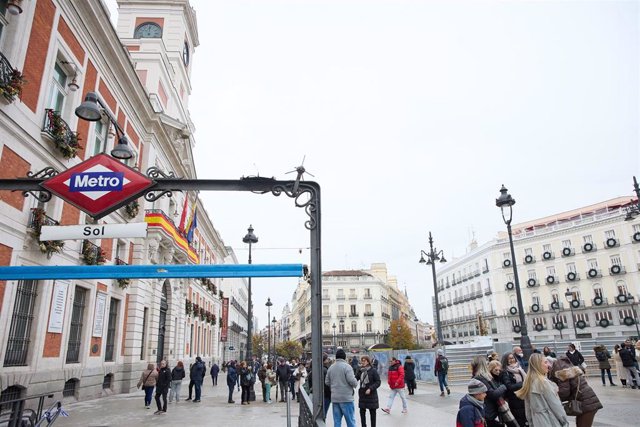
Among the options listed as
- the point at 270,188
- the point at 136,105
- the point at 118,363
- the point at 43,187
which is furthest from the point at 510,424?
the point at 136,105

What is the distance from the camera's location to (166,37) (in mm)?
A: 29844

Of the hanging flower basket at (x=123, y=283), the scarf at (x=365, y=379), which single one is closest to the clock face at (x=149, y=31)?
the hanging flower basket at (x=123, y=283)

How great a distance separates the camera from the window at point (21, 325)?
36.0 ft

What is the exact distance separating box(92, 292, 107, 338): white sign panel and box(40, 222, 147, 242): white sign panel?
1164 centimetres

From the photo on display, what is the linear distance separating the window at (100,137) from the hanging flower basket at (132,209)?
2.58 meters

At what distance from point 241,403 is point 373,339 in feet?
239

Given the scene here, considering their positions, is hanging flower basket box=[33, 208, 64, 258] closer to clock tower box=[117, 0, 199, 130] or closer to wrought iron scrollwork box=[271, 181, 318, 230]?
wrought iron scrollwork box=[271, 181, 318, 230]

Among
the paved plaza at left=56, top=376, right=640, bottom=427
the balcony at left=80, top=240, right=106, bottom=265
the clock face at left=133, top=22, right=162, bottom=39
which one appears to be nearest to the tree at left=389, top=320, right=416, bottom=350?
the paved plaza at left=56, top=376, right=640, bottom=427

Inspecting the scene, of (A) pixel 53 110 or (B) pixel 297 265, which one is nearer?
(B) pixel 297 265

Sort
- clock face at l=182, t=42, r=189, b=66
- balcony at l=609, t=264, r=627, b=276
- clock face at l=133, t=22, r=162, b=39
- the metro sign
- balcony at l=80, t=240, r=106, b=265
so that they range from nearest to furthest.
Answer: the metro sign
balcony at l=80, t=240, r=106, b=265
clock face at l=133, t=22, r=162, b=39
clock face at l=182, t=42, r=189, b=66
balcony at l=609, t=264, r=627, b=276

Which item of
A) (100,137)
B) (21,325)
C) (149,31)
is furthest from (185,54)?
(21,325)

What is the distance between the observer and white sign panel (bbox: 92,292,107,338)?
16062 millimetres

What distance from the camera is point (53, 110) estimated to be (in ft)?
41.9

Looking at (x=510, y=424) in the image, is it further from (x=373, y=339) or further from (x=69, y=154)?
(x=373, y=339)
